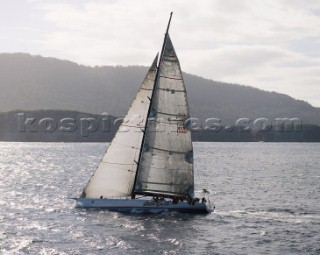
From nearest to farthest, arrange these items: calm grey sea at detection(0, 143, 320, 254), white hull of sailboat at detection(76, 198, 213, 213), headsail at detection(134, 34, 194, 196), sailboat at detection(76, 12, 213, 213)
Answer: calm grey sea at detection(0, 143, 320, 254) → headsail at detection(134, 34, 194, 196) → sailboat at detection(76, 12, 213, 213) → white hull of sailboat at detection(76, 198, 213, 213)

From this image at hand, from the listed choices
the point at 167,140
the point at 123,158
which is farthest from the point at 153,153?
the point at 123,158

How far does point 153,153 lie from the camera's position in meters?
47.5

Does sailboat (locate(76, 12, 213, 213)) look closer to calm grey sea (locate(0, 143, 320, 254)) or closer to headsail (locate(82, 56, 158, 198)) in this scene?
headsail (locate(82, 56, 158, 198))

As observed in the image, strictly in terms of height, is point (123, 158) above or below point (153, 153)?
below

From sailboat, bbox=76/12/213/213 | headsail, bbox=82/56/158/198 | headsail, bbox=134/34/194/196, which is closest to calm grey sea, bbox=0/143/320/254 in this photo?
sailboat, bbox=76/12/213/213

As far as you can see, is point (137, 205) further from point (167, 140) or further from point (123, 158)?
point (167, 140)

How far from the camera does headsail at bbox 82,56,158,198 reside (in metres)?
47.2

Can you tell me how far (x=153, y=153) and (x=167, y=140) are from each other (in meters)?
1.76

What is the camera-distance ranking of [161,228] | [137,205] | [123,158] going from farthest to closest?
[137,205] < [123,158] < [161,228]

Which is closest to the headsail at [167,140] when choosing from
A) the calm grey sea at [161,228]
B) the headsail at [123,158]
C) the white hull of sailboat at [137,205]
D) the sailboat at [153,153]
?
the sailboat at [153,153]

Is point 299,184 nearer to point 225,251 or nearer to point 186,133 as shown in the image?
point 186,133

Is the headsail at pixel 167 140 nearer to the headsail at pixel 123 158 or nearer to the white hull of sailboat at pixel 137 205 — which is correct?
the headsail at pixel 123 158

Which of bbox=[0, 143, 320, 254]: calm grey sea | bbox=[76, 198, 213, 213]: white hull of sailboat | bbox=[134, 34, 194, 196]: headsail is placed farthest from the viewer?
bbox=[76, 198, 213, 213]: white hull of sailboat

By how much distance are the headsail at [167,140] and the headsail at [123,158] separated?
0.74 meters
